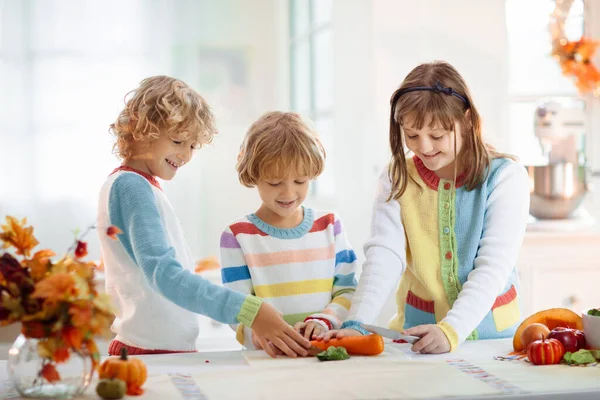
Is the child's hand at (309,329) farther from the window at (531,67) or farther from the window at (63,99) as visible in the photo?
the window at (531,67)

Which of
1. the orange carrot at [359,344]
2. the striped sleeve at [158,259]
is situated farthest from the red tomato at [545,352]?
the striped sleeve at [158,259]

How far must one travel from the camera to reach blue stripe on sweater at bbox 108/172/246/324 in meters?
1.57

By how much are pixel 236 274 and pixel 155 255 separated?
30 cm

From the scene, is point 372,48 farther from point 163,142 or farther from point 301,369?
point 301,369

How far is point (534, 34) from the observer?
3.64m

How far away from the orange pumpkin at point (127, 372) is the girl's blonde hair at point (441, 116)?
2.65ft

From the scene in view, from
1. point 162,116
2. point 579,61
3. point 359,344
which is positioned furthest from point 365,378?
point 579,61

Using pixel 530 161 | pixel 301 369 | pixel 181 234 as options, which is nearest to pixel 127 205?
pixel 181 234

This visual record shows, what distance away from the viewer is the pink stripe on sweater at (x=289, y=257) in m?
1.87

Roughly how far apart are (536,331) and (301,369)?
17.8 inches

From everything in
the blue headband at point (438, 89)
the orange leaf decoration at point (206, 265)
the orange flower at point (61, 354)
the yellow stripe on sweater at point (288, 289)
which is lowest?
the orange leaf decoration at point (206, 265)

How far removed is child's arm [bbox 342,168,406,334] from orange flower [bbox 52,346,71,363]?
667mm

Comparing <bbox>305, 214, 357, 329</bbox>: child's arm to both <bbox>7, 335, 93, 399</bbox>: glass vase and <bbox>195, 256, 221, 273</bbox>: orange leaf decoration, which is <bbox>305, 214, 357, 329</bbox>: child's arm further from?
<bbox>195, 256, 221, 273</bbox>: orange leaf decoration

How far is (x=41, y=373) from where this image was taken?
121cm
